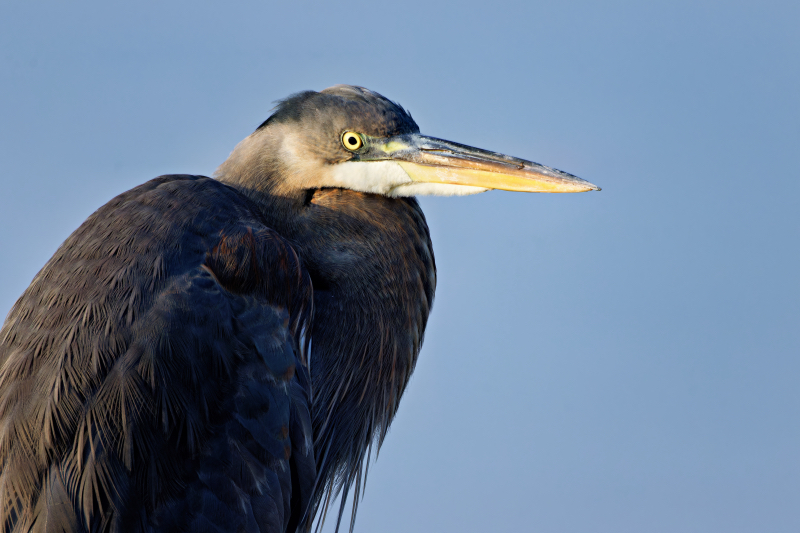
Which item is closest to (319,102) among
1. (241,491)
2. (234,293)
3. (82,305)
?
(234,293)

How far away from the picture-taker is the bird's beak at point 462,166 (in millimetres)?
3216

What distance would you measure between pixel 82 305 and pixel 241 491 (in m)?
0.75

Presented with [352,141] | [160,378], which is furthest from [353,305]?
[160,378]

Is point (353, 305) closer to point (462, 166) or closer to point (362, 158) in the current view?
point (362, 158)

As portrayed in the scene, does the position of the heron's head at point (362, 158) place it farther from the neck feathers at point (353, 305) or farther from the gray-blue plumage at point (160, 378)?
the gray-blue plumage at point (160, 378)

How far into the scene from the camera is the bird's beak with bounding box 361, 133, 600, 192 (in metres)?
3.22

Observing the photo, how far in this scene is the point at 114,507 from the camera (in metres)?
2.31

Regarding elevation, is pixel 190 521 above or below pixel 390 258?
below

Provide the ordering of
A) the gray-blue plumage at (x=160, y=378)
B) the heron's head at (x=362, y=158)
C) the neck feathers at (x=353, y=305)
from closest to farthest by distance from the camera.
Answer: the gray-blue plumage at (x=160, y=378) < the neck feathers at (x=353, y=305) < the heron's head at (x=362, y=158)

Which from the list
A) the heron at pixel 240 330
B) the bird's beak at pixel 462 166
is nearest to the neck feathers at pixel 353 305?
the heron at pixel 240 330

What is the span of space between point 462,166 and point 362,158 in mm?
401

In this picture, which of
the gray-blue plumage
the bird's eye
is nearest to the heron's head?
the bird's eye

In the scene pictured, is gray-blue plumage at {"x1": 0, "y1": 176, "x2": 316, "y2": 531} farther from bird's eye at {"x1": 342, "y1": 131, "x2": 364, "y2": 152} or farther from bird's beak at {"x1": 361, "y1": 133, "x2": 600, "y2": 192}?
bird's beak at {"x1": 361, "y1": 133, "x2": 600, "y2": 192}

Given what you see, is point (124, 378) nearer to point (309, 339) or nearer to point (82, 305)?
point (82, 305)
